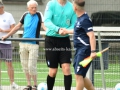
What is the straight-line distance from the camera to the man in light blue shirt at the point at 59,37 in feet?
38.4

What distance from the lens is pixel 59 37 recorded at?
1177 cm

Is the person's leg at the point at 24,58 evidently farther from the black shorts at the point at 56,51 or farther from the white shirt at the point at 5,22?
the black shorts at the point at 56,51

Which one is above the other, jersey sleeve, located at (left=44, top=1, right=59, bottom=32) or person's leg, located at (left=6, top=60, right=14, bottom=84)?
jersey sleeve, located at (left=44, top=1, right=59, bottom=32)

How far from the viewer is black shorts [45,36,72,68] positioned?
11766mm

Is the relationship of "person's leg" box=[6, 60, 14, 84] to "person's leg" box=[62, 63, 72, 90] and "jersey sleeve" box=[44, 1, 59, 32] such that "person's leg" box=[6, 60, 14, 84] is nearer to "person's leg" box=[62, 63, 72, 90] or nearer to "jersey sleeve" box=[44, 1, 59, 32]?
"person's leg" box=[62, 63, 72, 90]

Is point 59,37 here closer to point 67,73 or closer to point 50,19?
point 50,19

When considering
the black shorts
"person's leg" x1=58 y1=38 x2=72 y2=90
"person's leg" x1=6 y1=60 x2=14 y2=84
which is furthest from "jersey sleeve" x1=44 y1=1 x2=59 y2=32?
"person's leg" x1=6 y1=60 x2=14 y2=84

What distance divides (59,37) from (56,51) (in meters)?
0.27

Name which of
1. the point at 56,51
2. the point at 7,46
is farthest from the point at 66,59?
the point at 7,46

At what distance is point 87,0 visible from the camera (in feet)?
65.1

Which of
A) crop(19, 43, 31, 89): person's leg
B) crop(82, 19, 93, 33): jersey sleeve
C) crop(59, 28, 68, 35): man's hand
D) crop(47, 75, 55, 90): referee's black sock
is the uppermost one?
crop(82, 19, 93, 33): jersey sleeve

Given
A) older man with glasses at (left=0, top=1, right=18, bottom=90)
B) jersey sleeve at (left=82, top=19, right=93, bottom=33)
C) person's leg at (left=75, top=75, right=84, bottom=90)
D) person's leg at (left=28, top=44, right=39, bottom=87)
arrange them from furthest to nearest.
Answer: older man with glasses at (left=0, top=1, right=18, bottom=90) → person's leg at (left=28, top=44, right=39, bottom=87) → person's leg at (left=75, top=75, right=84, bottom=90) → jersey sleeve at (left=82, top=19, right=93, bottom=33)

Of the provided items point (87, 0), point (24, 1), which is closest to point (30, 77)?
point (87, 0)

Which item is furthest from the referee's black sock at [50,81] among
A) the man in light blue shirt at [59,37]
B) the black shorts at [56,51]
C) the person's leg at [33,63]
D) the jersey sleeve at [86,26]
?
the jersey sleeve at [86,26]
